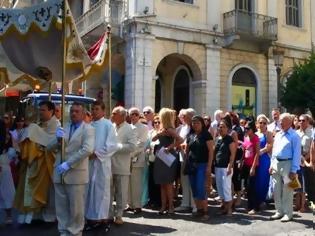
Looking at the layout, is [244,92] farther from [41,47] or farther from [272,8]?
[41,47]

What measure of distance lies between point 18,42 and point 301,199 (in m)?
6.20

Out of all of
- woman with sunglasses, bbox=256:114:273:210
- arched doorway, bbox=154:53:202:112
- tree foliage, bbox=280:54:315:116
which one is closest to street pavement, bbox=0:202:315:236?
woman with sunglasses, bbox=256:114:273:210

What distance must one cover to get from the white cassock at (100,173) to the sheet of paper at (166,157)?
1536 millimetres

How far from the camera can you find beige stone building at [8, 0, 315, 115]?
18.6 metres

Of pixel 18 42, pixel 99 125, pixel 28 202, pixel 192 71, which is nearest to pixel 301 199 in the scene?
pixel 99 125

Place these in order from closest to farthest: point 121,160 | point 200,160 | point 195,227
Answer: point 195,227 → point 121,160 → point 200,160

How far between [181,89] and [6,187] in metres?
14.7

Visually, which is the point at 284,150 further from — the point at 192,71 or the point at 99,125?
the point at 192,71

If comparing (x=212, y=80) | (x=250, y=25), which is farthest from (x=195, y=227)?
(x=250, y=25)

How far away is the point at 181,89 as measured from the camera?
72.1 ft

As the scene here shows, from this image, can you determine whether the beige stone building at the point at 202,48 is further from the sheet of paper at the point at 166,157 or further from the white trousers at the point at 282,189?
the white trousers at the point at 282,189

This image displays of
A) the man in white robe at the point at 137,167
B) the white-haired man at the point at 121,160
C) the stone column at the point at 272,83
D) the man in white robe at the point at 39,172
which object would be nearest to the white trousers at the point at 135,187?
the man in white robe at the point at 137,167

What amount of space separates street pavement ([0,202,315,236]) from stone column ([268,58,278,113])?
14.0 meters

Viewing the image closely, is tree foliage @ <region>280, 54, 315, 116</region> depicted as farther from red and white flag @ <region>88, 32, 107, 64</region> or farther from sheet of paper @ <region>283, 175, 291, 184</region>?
red and white flag @ <region>88, 32, 107, 64</region>
